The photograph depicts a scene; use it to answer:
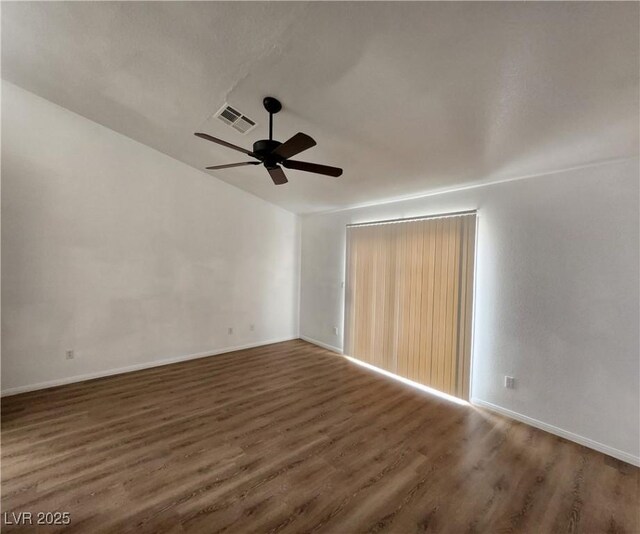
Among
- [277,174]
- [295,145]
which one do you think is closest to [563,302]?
[295,145]

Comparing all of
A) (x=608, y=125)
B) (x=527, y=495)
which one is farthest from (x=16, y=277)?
(x=608, y=125)

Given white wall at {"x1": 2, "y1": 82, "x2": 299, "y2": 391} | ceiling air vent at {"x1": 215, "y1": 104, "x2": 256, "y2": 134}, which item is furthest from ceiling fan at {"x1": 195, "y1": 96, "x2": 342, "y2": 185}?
white wall at {"x1": 2, "y1": 82, "x2": 299, "y2": 391}

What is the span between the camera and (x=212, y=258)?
4.61m

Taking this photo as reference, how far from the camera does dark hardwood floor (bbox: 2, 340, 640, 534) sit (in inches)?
66.6

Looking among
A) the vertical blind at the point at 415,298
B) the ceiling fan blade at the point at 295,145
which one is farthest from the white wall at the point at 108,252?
the ceiling fan blade at the point at 295,145

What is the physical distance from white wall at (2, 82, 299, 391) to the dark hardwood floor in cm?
68

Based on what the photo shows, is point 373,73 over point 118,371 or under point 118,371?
over

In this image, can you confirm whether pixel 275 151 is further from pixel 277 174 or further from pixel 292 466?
pixel 292 466

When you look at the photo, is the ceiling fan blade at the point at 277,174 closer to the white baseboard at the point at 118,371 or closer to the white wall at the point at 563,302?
the white wall at the point at 563,302

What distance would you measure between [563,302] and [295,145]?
2835 millimetres

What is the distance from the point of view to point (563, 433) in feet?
8.43

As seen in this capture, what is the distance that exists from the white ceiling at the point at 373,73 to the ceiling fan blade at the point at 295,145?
555 millimetres

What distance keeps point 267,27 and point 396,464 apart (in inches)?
130

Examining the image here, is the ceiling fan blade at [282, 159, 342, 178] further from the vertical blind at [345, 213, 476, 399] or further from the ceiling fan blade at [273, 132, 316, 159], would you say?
the vertical blind at [345, 213, 476, 399]
